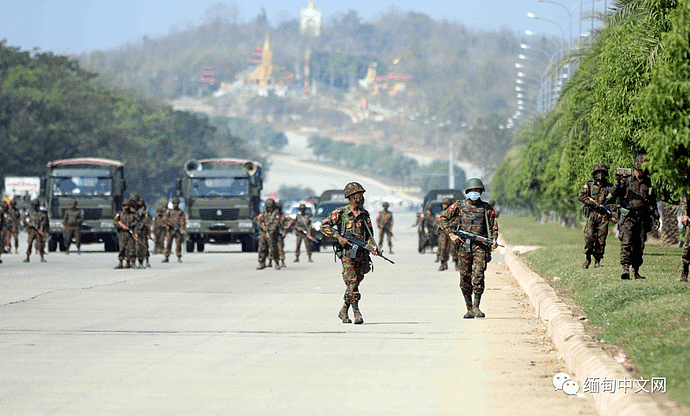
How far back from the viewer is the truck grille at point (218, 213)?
3900 cm

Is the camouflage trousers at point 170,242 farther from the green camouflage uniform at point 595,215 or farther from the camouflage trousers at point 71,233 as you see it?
the green camouflage uniform at point 595,215

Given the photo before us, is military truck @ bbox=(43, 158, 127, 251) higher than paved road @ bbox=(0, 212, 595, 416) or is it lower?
higher

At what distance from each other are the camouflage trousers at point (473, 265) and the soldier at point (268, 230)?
11947mm

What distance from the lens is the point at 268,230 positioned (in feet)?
87.5

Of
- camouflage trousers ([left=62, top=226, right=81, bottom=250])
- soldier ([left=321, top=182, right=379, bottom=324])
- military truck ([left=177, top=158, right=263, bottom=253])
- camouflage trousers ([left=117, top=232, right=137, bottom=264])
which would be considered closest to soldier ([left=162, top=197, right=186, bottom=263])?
camouflage trousers ([left=117, top=232, right=137, bottom=264])

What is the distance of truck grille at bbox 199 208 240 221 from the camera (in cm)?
3900

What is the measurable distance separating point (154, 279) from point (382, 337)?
11.7 meters

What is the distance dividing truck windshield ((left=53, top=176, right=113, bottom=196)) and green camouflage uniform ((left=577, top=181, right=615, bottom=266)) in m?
23.1

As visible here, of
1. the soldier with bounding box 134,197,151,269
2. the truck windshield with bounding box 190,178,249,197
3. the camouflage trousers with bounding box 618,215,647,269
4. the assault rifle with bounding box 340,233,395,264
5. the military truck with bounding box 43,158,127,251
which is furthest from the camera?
the truck windshield with bounding box 190,178,249,197

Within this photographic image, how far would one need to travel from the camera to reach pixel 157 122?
12381cm

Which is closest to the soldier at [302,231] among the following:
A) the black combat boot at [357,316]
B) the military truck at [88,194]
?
the military truck at [88,194]

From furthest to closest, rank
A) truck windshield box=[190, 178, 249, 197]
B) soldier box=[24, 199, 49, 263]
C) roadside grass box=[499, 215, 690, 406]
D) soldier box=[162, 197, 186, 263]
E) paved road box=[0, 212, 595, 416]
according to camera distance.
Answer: truck windshield box=[190, 178, 249, 197], soldier box=[162, 197, 186, 263], soldier box=[24, 199, 49, 263], paved road box=[0, 212, 595, 416], roadside grass box=[499, 215, 690, 406]

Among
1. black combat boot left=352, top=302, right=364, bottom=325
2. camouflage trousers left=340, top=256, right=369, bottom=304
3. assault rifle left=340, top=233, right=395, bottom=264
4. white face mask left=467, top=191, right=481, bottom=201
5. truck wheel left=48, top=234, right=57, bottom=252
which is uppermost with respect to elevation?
white face mask left=467, top=191, right=481, bottom=201

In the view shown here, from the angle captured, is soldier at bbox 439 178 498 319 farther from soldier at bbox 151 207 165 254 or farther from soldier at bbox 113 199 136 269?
soldier at bbox 151 207 165 254
